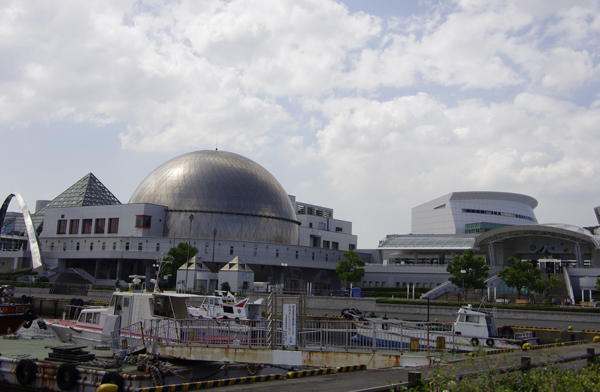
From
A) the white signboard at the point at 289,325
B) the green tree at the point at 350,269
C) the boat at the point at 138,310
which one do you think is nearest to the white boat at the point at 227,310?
the boat at the point at 138,310

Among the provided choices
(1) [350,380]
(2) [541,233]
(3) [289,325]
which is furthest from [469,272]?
(1) [350,380]

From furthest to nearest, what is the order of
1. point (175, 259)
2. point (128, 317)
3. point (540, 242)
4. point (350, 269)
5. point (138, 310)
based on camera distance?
point (540, 242), point (350, 269), point (175, 259), point (128, 317), point (138, 310)

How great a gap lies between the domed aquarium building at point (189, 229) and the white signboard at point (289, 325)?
57105mm

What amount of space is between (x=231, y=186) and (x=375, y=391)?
7823 centimetres

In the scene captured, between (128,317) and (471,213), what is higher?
(471,213)

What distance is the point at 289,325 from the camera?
19.2 m

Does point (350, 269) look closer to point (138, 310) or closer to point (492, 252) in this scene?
point (492, 252)

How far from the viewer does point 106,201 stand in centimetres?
10038

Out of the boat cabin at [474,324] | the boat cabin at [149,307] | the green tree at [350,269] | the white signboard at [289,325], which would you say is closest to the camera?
the white signboard at [289,325]

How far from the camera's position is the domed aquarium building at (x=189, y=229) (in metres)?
79.9

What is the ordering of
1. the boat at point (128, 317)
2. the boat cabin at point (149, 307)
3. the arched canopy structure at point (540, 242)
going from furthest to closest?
the arched canopy structure at point (540, 242) → the boat cabin at point (149, 307) → the boat at point (128, 317)

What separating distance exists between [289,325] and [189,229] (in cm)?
6315

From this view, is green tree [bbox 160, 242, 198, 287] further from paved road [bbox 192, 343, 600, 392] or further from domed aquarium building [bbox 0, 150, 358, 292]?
paved road [bbox 192, 343, 600, 392]

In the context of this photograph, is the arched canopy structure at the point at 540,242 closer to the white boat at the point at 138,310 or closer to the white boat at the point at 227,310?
the white boat at the point at 227,310
